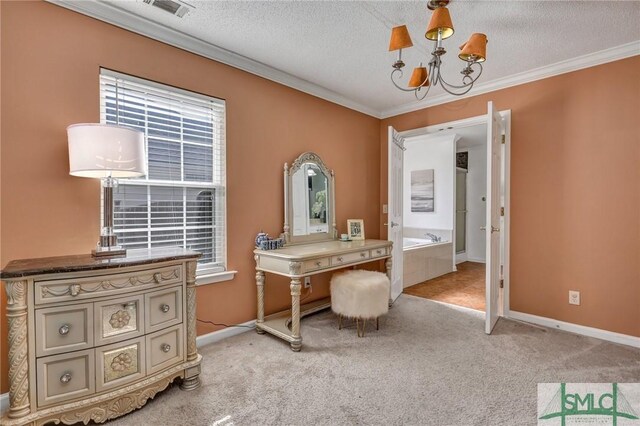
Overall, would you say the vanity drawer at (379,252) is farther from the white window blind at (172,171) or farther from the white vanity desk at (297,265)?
the white window blind at (172,171)

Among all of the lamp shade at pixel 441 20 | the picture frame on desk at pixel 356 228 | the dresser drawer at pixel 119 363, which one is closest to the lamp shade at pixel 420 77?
the lamp shade at pixel 441 20

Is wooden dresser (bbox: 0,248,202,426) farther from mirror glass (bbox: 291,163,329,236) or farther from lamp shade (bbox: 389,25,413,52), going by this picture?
lamp shade (bbox: 389,25,413,52)

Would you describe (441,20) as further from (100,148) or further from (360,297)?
(360,297)

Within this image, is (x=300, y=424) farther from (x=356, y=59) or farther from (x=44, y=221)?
(x=356, y=59)

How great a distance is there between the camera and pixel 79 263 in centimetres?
162

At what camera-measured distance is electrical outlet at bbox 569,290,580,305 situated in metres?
2.89

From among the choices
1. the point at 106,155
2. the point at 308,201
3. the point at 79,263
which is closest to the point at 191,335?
the point at 79,263

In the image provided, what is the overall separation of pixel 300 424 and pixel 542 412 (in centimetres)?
136

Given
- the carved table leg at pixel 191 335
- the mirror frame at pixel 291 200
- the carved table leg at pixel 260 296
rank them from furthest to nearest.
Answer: the mirror frame at pixel 291 200
the carved table leg at pixel 260 296
the carved table leg at pixel 191 335

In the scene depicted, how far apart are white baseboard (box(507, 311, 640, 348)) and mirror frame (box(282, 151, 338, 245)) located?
209cm

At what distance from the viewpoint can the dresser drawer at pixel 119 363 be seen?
1.66m

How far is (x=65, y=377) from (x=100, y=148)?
46.4 inches

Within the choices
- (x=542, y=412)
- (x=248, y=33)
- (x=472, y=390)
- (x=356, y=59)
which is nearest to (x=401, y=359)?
(x=472, y=390)

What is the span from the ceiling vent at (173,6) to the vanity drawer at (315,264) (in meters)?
1.97
